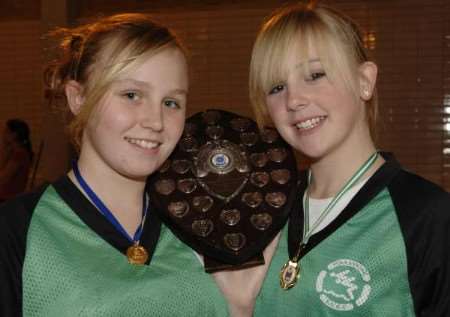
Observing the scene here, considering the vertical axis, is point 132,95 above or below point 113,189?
above

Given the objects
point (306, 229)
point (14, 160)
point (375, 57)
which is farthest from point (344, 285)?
point (14, 160)

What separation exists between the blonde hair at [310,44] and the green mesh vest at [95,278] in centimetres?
46

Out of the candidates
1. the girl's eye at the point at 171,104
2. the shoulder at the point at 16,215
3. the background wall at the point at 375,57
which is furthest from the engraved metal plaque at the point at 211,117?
the background wall at the point at 375,57

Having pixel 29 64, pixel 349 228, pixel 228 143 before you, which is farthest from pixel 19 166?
pixel 349 228

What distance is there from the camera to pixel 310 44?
1.45 metres

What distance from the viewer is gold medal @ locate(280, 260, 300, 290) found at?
55.1 inches

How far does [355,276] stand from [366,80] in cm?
46

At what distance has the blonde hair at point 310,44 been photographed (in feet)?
4.75

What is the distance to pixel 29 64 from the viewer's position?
4473 millimetres

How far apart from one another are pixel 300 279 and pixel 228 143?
37 centimetres

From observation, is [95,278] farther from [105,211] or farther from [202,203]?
[202,203]

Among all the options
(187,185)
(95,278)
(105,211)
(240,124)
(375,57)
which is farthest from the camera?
(375,57)

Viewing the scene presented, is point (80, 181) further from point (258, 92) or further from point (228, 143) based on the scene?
point (258, 92)

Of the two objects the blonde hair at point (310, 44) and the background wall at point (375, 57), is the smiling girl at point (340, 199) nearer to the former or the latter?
the blonde hair at point (310, 44)
